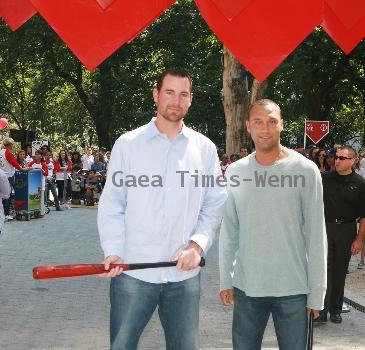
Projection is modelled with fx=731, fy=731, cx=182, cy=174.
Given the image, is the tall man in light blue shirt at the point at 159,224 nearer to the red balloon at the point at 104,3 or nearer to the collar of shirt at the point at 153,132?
the collar of shirt at the point at 153,132

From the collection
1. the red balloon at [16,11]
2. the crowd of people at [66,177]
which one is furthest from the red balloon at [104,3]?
the crowd of people at [66,177]

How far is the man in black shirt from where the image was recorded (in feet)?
24.3

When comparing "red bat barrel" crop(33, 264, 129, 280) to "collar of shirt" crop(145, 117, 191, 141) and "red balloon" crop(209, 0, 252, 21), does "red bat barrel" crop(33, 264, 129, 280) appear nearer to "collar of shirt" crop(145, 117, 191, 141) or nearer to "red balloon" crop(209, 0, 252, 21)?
"collar of shirt" crop(145, 117, 191, 141)

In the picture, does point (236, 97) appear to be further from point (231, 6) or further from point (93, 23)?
point (93, 23)

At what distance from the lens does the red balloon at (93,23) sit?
3371 millimetres

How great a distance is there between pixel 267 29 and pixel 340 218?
4328 mm

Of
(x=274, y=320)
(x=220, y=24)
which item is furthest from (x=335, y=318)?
(x=220, y=24)

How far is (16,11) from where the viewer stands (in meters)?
3.92

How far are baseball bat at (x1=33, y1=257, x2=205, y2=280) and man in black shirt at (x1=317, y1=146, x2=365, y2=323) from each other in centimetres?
420

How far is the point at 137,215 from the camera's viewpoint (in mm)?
3641

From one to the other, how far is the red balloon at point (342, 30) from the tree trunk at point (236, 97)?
12754 mm

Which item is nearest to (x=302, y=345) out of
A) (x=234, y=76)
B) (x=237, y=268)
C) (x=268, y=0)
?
(x=237, y=268)

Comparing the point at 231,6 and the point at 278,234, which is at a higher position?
the point at 231,6

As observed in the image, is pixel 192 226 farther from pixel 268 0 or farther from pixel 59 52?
pixel 59 52
